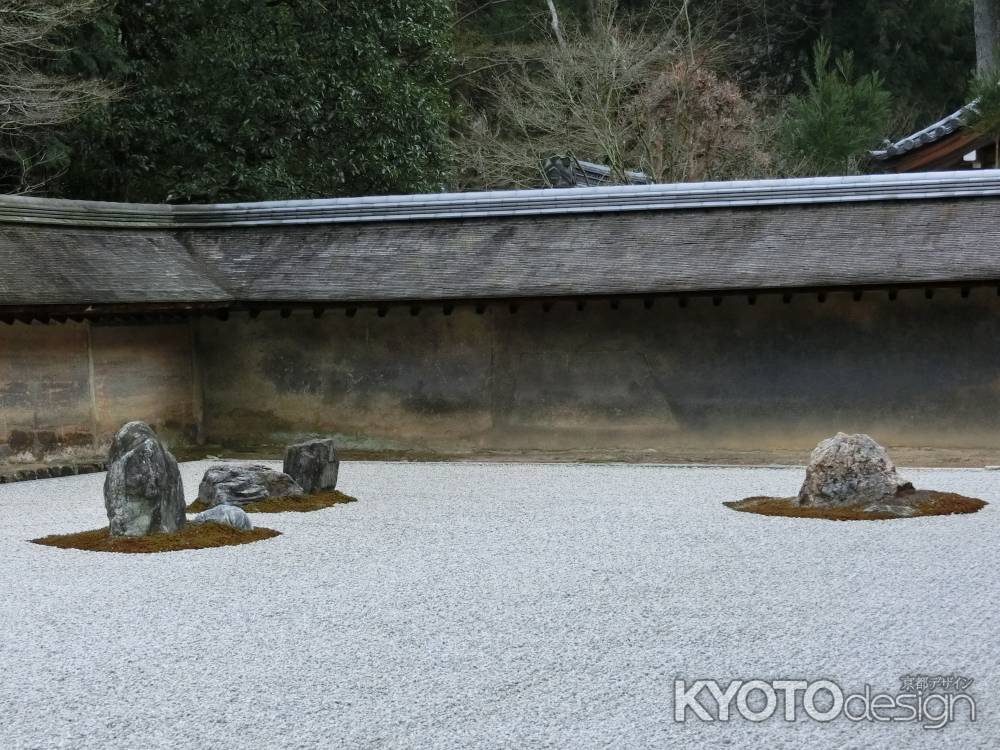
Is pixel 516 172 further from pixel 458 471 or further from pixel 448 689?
pixel 448 689

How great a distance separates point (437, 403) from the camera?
14.6 m

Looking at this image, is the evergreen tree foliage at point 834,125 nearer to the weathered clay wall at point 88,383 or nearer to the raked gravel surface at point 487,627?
the weathered clay wall at point 88,383

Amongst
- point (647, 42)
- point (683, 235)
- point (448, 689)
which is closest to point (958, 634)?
point (448, 689)

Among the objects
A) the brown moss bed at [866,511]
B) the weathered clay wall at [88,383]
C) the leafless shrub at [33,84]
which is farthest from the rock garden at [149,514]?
the leafless shrub at [33,84]

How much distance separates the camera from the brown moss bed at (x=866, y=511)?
9805mm

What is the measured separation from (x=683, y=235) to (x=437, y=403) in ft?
11.2

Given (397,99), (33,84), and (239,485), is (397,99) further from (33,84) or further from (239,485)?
(239,485)

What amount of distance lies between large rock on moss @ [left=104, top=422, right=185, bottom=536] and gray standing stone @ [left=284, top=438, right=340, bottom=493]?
2.16 meters

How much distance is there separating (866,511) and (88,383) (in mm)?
8542

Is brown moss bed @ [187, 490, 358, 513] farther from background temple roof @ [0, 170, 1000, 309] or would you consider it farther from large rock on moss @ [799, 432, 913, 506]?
large rock on moss @ [799, 432, 913, 506]

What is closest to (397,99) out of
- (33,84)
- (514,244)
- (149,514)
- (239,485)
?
(33,84)

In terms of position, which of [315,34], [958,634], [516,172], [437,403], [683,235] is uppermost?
[315,34]

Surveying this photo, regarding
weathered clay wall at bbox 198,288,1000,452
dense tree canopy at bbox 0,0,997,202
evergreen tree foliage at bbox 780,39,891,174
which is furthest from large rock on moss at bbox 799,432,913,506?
evergreen tree foliage at bbox 780,39,891,174

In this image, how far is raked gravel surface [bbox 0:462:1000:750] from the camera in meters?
4.93
